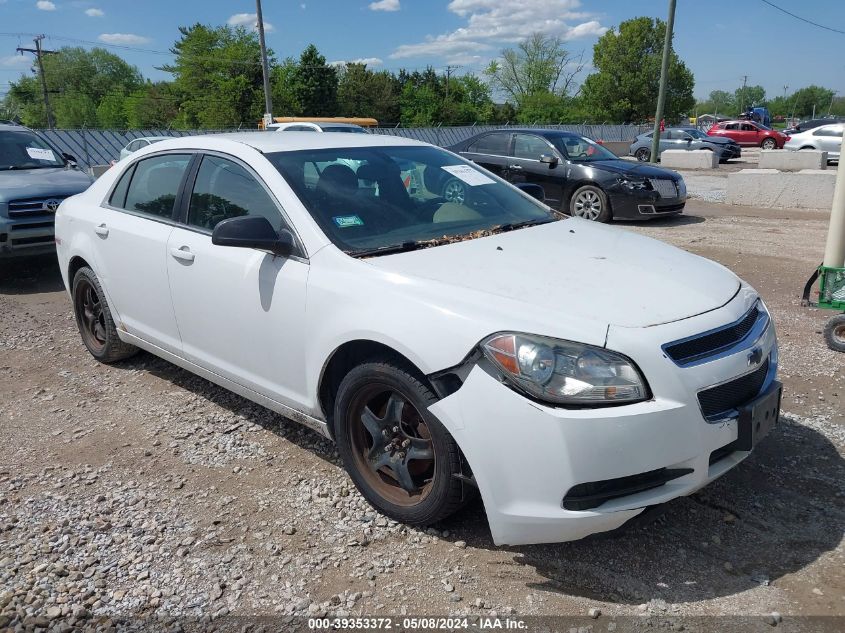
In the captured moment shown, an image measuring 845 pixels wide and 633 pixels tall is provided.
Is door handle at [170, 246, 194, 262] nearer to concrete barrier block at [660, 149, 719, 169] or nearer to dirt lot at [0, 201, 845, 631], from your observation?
dirt lot at [0, 201, 845, 631]

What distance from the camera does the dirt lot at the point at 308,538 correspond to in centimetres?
260

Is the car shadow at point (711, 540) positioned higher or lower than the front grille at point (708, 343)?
lower

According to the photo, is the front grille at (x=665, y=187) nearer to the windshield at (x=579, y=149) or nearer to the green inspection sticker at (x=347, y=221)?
the windshield at (x=579, y=149)

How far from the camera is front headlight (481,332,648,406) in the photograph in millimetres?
2420

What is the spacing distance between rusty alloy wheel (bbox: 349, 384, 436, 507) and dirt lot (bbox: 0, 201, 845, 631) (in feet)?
0.60

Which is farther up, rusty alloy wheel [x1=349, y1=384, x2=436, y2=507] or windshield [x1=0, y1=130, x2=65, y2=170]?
windshield [x1=0, y1=130, x2=65, y2=170]

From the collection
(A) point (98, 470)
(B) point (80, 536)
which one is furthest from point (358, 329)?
(A) point (98, 470)

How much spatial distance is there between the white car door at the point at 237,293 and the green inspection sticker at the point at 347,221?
0.24 metres

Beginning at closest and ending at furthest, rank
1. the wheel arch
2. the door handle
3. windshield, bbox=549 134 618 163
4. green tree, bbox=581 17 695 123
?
1. the wheel arch
2. the door handle
3. windshield, bbox=549 134 618 163
4. green tree, bbox=581 17 695 123

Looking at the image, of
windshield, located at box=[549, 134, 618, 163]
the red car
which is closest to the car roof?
windshield, located at box=[549, 134, 618, 163]

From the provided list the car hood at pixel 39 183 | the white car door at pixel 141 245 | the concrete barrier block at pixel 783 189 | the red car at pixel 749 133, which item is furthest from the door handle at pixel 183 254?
the red car at pixel 749 133

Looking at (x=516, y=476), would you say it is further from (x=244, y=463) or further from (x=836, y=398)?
(x=836, y=398)

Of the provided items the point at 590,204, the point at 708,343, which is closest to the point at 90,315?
the point at 708,343

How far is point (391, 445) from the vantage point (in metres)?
3.00
